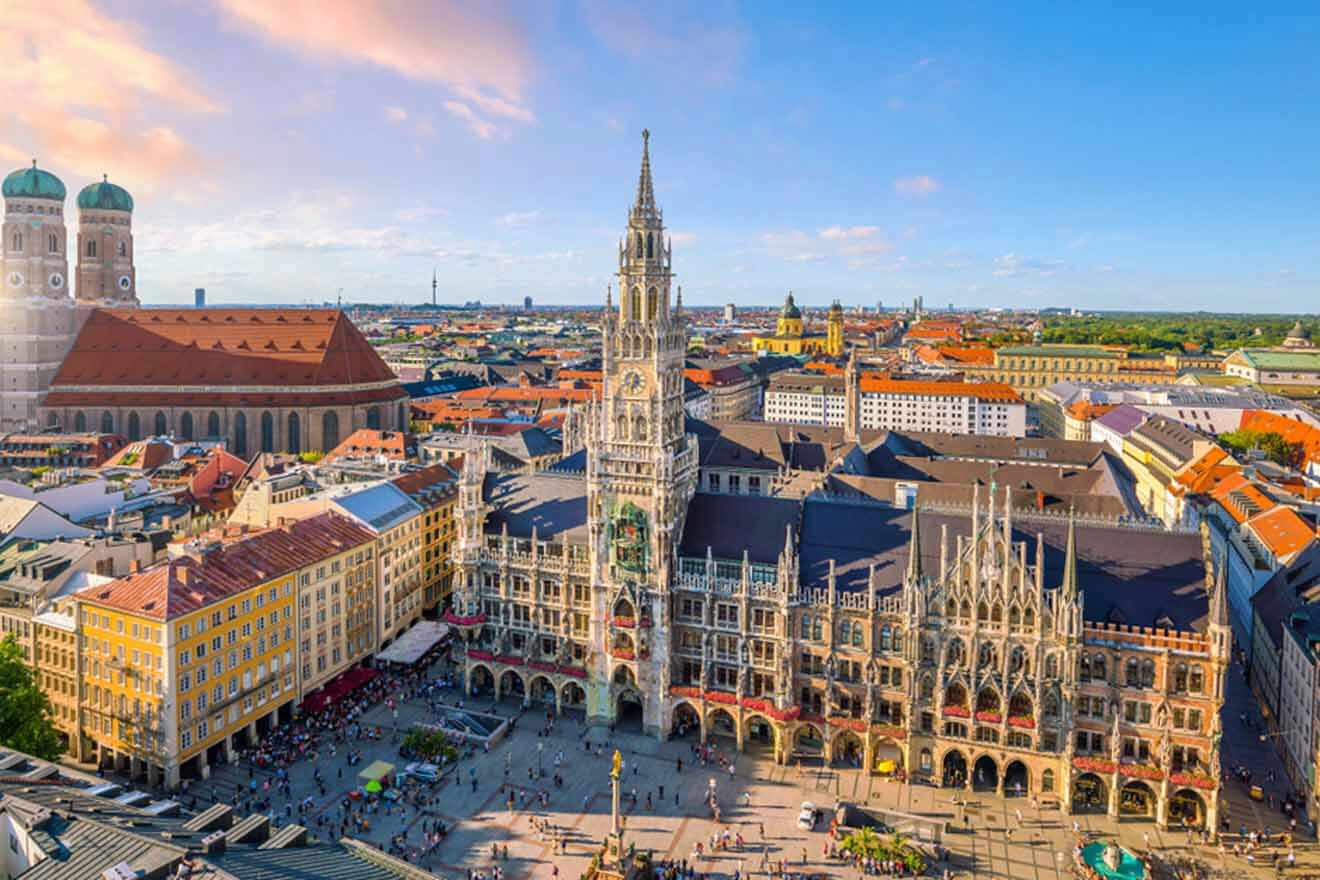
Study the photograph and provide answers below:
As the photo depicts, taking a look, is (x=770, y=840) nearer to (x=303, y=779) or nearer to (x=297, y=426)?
(x=303, y=779)

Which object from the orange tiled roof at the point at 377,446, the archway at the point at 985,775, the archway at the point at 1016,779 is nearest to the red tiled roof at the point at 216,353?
the orange tiled roof at the point at 377,446

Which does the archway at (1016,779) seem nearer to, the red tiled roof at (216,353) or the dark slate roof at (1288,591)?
the dark slate roof at (1288,591)

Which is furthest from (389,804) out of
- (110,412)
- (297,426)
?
(110,412)

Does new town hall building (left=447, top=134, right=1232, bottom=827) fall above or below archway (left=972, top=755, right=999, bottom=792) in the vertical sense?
above

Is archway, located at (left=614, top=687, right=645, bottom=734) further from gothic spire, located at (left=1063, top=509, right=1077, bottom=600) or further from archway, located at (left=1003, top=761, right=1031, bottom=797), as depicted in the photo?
gothic spire, located at (left=1063, top=509, right=1077, bottom=600)

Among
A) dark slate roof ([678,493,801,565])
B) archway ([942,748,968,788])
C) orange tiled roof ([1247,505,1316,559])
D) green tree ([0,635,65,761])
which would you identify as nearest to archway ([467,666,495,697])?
dark slate roof ([678,493,801,565])

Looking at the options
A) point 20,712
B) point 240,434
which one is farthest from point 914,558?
point 240,434

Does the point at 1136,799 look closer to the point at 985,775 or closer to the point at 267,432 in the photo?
the point at 985,775
